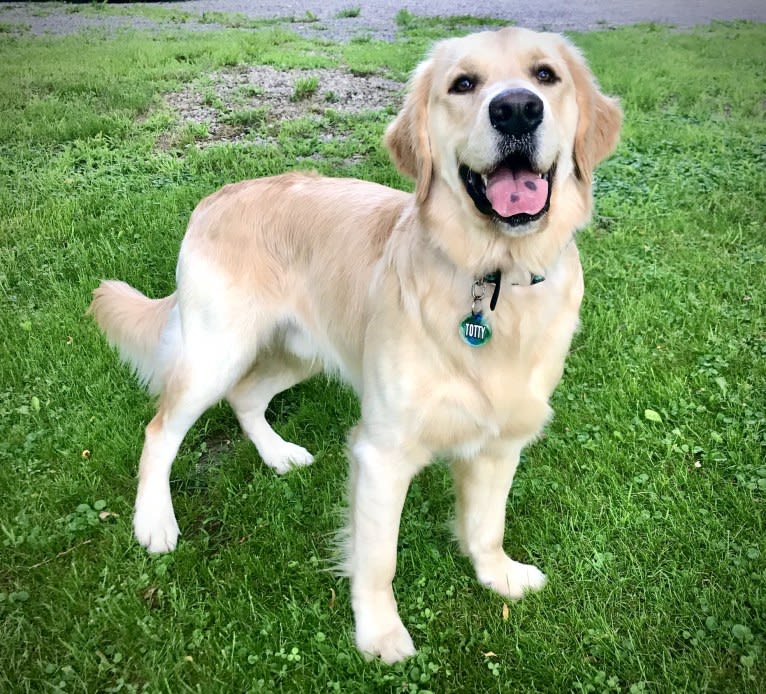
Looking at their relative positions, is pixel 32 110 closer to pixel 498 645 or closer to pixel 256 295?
pixel 256 295

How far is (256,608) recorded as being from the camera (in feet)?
7.60

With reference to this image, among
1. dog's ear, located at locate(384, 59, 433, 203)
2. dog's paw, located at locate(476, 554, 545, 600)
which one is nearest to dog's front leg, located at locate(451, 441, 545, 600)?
dog's paw, located at locate(476, 554, 545, 600)

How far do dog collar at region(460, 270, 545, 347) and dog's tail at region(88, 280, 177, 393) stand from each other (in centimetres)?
149

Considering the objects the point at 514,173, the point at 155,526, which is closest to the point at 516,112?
the point at 514,173

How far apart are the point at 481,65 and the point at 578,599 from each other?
5.67 ft

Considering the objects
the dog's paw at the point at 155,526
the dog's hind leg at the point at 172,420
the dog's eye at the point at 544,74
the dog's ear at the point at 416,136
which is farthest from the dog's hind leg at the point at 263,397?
the dog's eye at the point at 544,74

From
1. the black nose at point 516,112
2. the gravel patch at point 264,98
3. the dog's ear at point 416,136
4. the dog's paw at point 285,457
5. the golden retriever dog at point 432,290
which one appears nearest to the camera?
the black nose at point 516,112

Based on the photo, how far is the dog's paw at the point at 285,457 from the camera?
2.98 meters

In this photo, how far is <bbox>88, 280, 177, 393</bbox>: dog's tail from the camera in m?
2.99

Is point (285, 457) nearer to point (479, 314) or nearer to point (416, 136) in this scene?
point (479, 314)

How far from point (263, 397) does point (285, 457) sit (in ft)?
0.96

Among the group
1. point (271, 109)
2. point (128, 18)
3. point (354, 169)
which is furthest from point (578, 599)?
Answer: point (128, 18)

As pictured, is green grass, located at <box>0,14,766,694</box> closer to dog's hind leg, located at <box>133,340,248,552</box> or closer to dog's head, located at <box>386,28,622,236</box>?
dog's hind leg, located at <box>133,340,248,552</box>

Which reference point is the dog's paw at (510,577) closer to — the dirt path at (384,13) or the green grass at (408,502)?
the green grass at (408,502)
